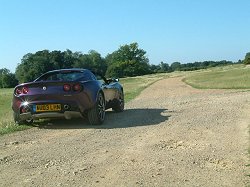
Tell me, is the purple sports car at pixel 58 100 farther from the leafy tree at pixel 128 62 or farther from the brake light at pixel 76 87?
the leafy tree at pixel 128 62

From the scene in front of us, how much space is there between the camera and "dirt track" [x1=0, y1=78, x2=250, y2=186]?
514 centimetres

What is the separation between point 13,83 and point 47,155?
136 m

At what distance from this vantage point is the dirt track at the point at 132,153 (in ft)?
16.9

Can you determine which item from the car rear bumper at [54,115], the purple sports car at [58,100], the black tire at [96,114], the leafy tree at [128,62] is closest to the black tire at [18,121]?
the purple sports car at [58,100]

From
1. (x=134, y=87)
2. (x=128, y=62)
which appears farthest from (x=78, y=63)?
(x=134, y=87)

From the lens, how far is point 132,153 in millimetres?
6480

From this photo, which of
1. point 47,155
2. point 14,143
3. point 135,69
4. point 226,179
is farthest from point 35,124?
point 135,69

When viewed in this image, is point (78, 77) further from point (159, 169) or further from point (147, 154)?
point (159, 169)

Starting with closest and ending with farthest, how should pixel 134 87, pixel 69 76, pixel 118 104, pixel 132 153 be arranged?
pixel 132 153, pixel 69 76, pixel 118 104, pixel 134 87

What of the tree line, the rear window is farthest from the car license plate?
the tree line

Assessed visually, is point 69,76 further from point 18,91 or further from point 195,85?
point 195,85

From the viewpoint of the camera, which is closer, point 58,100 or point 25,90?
point 58,100

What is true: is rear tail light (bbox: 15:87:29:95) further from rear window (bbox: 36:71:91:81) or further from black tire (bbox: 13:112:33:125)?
rear window (bbox: 36:71:91:81)

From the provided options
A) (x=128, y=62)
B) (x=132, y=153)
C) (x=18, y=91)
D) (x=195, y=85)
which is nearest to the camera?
(x=132, y=153)
